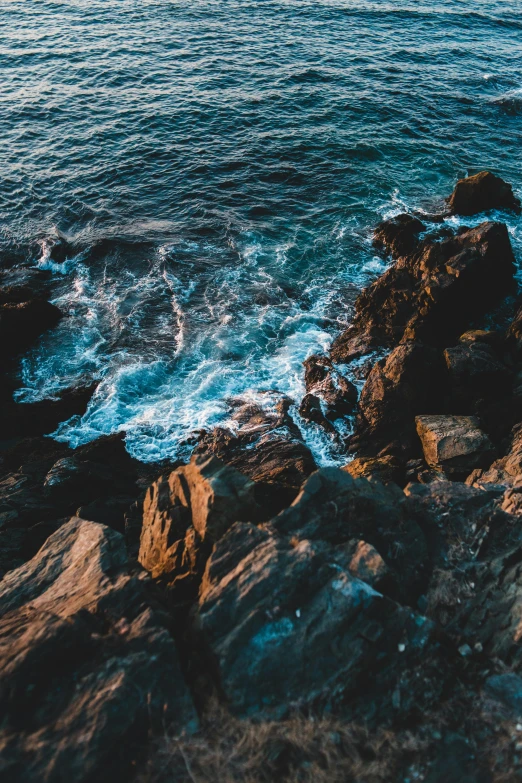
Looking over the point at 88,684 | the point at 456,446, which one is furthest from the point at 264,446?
the point at 88,684

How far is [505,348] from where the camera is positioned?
2298cm

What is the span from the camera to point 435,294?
2438 cm

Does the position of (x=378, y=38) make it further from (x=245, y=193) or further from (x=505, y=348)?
(x=505, y=348)

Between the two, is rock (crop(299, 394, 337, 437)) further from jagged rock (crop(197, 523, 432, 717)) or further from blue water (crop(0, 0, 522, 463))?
jagged rock (crop(197, 523, 432, 717))

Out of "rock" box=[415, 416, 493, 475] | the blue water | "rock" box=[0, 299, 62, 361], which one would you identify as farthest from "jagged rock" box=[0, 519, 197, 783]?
"rock" box=[0, 299, 62, 361]

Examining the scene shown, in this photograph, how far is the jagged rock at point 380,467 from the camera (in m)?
17.8

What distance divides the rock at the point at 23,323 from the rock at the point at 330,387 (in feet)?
42.6

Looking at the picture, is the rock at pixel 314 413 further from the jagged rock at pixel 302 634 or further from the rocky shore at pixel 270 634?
the jagged rock at pixel 302 634

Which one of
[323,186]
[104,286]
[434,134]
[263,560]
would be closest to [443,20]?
[434,134]

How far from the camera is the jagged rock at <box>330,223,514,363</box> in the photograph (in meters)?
24.4

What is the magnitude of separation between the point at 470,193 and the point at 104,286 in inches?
875

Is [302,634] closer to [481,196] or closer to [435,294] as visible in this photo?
[435,294]

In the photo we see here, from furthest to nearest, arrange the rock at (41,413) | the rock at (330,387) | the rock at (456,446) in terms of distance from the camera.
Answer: the rock at (330,387) < the rock at (41,413) < the rock at (456,446)

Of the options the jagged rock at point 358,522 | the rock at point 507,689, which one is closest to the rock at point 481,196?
the jagged rock at point 358,522
